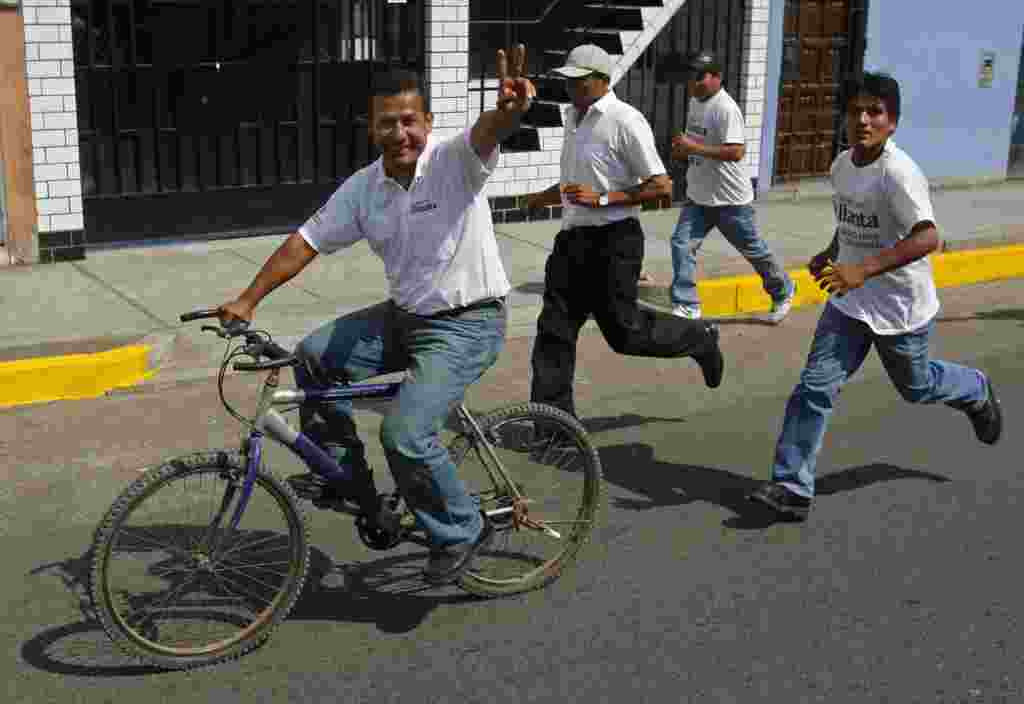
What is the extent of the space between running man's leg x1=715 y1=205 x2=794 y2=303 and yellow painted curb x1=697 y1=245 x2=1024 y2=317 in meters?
0.48

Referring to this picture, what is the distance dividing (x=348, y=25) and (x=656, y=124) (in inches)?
129

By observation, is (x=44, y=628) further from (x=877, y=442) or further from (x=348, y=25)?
(x=348, y=25)

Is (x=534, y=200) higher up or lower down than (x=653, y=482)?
higher up

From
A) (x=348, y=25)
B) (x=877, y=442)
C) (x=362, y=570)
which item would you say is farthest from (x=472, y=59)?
(x=362, y=570)

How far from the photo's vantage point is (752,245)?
31.3ft

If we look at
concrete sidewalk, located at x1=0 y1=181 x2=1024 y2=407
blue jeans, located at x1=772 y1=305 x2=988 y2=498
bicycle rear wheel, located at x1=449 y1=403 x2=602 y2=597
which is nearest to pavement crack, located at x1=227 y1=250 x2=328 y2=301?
concrete sidewalk, located at x1=0 y1=181 x2=1024 y2=407

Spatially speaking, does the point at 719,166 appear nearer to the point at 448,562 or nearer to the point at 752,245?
the point at 752,245

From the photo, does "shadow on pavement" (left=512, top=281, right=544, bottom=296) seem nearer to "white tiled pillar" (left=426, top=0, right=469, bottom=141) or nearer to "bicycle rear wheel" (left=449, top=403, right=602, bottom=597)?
"white tiled pillar" (left=426, top=0, right=469, bottom=141)

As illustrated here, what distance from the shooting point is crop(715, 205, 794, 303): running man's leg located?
9469 mm

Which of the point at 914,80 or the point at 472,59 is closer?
the point at 472,59

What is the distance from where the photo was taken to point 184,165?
11.2 m

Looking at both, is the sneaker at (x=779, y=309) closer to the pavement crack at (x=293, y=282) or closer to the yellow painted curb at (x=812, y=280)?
the yellow painted curb at (x=812, y=280)

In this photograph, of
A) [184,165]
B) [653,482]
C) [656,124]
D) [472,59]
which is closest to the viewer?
[653,482]

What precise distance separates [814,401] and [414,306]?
6.31ft
